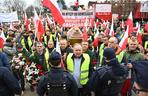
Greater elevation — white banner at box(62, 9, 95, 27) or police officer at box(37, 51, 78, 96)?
white banner at box(62, 9, 95, 27)

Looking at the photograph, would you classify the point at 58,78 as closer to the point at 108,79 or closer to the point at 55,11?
the point at 108,79

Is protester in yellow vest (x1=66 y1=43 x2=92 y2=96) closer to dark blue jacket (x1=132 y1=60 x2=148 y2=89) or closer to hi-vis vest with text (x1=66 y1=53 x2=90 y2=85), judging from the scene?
hi-vis vest with text (x1=66 y1=53 x2=90 y2=85)

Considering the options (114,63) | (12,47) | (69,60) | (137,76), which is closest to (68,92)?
(114,63)

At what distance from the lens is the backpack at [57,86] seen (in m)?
5.10

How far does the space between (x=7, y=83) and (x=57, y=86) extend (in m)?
0.88

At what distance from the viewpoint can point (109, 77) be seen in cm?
539

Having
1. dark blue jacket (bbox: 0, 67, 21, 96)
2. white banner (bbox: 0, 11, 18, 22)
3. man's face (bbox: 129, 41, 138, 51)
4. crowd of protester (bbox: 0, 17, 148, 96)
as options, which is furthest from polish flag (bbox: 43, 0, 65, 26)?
white banner (bbox: 0, 11, 18, 22)

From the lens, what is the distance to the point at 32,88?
10.0m

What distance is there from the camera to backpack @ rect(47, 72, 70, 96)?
16.7 ft

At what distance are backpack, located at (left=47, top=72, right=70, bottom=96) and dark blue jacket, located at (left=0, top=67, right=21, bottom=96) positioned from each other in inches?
26.4

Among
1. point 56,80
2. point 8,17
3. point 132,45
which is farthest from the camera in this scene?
point 8,17

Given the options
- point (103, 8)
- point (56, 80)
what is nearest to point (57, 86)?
point (56, 80)

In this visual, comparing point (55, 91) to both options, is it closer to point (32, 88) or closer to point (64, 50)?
point (64, 50)

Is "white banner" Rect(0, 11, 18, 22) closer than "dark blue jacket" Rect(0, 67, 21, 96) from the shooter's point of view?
No
